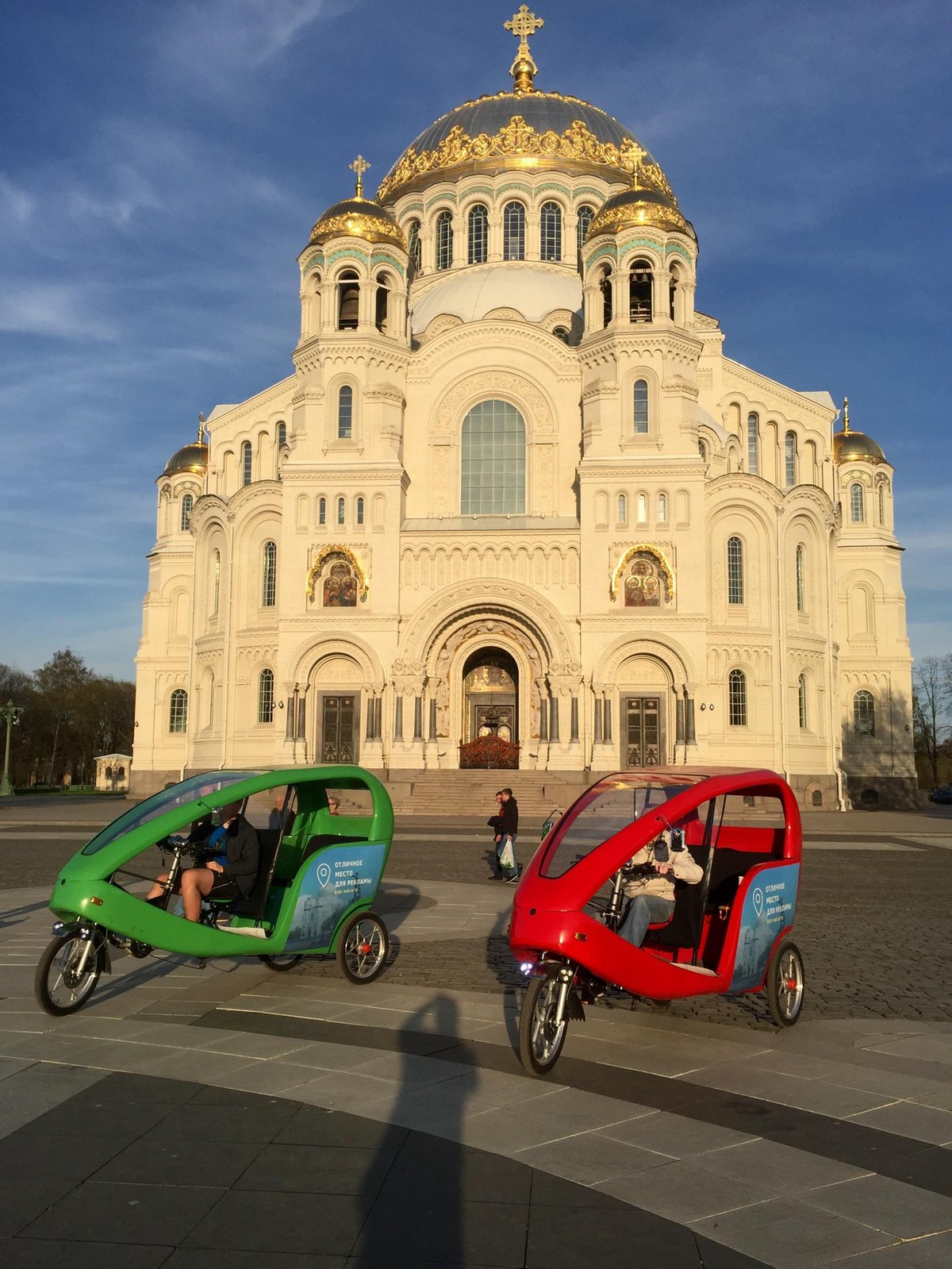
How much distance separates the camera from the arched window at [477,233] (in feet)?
167

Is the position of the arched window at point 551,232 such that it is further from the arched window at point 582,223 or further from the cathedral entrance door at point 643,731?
the cathedral entrance door at point 643,731

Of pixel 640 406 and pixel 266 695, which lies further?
pixel 266 695

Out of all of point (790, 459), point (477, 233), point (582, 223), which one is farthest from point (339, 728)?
point (582, 223)

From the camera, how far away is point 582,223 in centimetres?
5084

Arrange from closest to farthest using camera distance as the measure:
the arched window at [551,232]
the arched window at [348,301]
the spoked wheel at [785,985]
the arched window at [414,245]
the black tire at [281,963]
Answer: the spoked wheel at [785,985], the black tire at [281,963], the arched window at [348,301], the arched window at [551,232], the arched window at [414,245]

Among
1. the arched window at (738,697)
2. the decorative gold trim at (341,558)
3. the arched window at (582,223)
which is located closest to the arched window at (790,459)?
the arched window at (738,697)

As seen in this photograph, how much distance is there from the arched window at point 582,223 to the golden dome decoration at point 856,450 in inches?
592

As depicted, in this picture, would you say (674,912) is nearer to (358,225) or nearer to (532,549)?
(532,549)

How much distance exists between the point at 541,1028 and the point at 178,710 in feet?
147

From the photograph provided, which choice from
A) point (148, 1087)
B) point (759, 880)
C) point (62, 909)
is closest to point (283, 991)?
point (62, 909)

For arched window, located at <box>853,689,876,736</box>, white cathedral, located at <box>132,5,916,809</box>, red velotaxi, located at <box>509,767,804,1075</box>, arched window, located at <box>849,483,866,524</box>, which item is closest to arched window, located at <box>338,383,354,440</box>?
white cathedral, located at <box>132,5,916,809</box>

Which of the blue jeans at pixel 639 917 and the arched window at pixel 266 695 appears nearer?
the blue jeans at pixel 639 917

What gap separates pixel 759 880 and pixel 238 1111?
392 centimetres

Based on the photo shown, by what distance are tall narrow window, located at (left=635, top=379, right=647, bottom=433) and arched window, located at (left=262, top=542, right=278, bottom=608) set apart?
575 inches
